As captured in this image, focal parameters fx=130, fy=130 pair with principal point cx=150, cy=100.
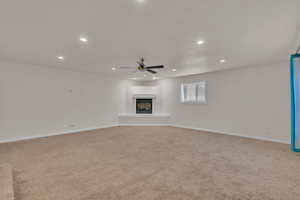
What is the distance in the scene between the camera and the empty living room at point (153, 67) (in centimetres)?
191

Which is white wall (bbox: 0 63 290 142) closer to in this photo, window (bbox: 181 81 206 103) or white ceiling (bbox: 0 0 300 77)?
Answer: window (bbox: 181 81 206 103)

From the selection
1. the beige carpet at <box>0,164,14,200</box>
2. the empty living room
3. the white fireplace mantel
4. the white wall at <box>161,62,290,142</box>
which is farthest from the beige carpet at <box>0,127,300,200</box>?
the white fireplace mantel

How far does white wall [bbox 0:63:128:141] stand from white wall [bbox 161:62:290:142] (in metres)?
4.66

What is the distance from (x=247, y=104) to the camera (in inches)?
197

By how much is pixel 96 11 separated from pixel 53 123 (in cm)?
513

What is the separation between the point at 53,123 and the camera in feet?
17.4

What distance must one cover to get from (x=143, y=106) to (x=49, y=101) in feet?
15.5

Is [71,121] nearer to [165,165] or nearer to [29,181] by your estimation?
[29,181]

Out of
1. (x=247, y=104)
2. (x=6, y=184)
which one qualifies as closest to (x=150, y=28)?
(x=6, y=184)

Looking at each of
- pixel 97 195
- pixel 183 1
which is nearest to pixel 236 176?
pixel 97 195

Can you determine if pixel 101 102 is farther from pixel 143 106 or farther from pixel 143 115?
pixel 143 106

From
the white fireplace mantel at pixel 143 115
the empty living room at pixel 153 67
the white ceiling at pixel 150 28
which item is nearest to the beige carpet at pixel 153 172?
the empty living room at pixel 153 67

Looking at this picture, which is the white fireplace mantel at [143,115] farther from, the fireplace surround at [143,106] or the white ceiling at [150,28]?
the white ceiling at [150,28]

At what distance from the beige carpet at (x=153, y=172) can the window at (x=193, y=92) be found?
3015mm
